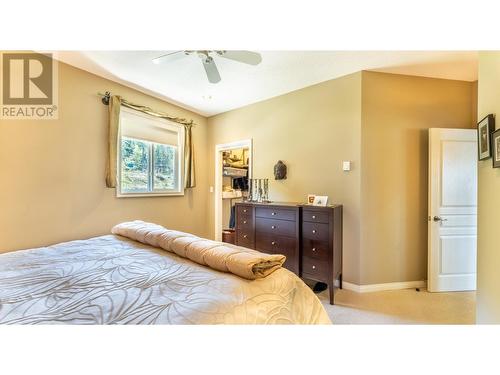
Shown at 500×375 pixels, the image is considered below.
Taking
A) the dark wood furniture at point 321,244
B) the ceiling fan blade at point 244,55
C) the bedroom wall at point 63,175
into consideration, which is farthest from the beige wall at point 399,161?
the bedroom wall at point 63,175

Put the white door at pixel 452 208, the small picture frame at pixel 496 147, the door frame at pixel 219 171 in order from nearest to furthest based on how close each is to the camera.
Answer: the small picture frame at pixel 496 147, the white door at pixel 452 208, the door frame at pixel 219 171

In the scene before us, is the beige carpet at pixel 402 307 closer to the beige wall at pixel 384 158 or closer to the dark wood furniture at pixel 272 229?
the beige wall at pixel 384 158

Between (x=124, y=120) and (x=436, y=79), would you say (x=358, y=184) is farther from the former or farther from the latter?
(x=124, y=120)

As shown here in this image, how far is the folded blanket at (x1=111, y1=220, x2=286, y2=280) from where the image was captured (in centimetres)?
100

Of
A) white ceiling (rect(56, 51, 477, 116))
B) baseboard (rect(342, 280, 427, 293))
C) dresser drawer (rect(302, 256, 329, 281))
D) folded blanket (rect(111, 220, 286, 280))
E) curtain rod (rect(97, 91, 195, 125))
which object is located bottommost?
baseboard (rect(342, 280, 427, 293))

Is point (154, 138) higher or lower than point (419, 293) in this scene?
higher

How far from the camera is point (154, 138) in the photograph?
7.46 feet

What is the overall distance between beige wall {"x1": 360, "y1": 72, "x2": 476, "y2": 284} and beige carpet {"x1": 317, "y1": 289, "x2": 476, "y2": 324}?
0.72ft

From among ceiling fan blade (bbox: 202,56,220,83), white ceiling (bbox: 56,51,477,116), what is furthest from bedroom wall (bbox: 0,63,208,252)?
ceiling fan blade (bbox: 202,56,220,83)

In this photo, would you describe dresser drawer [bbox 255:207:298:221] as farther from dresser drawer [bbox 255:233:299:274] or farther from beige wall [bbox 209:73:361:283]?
beige wall [bbox 209:73:361:283]

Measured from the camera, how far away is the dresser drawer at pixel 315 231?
86.4 inches

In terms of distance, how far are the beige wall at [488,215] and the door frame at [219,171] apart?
7.96ft

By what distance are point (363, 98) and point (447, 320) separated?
2.24m
